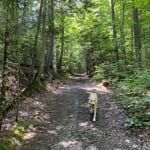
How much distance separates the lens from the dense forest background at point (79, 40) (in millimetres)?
9727

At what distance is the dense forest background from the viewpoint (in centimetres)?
973

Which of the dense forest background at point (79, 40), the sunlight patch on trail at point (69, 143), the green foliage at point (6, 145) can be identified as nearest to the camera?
the green foliage at point (6, 145)

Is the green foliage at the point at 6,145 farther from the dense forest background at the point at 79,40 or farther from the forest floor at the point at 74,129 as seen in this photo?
the dense forest background at the point at 79,40

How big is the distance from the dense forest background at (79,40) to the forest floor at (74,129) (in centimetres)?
61

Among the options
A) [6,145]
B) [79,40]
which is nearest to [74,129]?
[6,145]

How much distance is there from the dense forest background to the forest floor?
605mm

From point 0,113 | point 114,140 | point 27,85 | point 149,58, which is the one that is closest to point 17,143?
point 0,113

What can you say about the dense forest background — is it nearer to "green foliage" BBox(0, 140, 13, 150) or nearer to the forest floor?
the forest floor

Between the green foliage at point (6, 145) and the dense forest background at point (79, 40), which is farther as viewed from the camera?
the dense forest background at point (79, 40)

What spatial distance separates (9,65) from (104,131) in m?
7.14

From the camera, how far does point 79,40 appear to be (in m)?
32.6

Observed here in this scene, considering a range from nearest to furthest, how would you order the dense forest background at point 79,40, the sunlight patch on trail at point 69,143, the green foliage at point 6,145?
the green foliage at point 6,145 < the sunlight patch on trail at point 69,143 < the dense forest background at point 79,40

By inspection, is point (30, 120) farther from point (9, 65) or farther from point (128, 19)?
point (128, 19)

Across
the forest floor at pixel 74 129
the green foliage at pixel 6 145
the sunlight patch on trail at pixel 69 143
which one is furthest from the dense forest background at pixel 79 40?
the sunlight patch on trail at pixel 69 143
